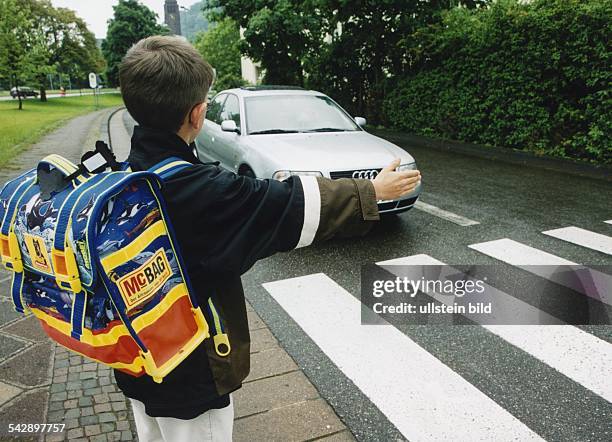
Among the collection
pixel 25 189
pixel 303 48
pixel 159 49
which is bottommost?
pixel 25 189

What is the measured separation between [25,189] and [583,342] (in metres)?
3.58

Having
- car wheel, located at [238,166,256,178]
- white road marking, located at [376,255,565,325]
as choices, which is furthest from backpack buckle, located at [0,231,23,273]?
car wheel, located at [238,166,256,178]

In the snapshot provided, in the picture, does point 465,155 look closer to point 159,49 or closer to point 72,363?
point 72,363

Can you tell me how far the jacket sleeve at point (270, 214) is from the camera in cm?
133

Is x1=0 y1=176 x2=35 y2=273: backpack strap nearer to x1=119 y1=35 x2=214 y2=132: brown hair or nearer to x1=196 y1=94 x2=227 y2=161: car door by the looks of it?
x1=119 y1=35 x2=214 y2=132: brown hair

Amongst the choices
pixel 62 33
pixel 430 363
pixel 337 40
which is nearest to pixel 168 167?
pixel 430 363

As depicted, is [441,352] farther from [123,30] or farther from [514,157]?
[123,30]

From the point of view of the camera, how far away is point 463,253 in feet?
17.0

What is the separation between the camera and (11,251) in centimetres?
133

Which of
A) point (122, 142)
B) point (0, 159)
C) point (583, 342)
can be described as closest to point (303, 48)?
point (122, 142)

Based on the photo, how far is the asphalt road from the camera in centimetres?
268

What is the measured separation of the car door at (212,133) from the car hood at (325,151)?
1398 millimetres

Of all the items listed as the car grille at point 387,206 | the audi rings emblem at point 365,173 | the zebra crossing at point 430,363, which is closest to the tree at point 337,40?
the car grille at point 387,206

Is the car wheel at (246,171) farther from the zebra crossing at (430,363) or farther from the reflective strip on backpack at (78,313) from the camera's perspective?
the reflective strip on backpack at (78,313)
